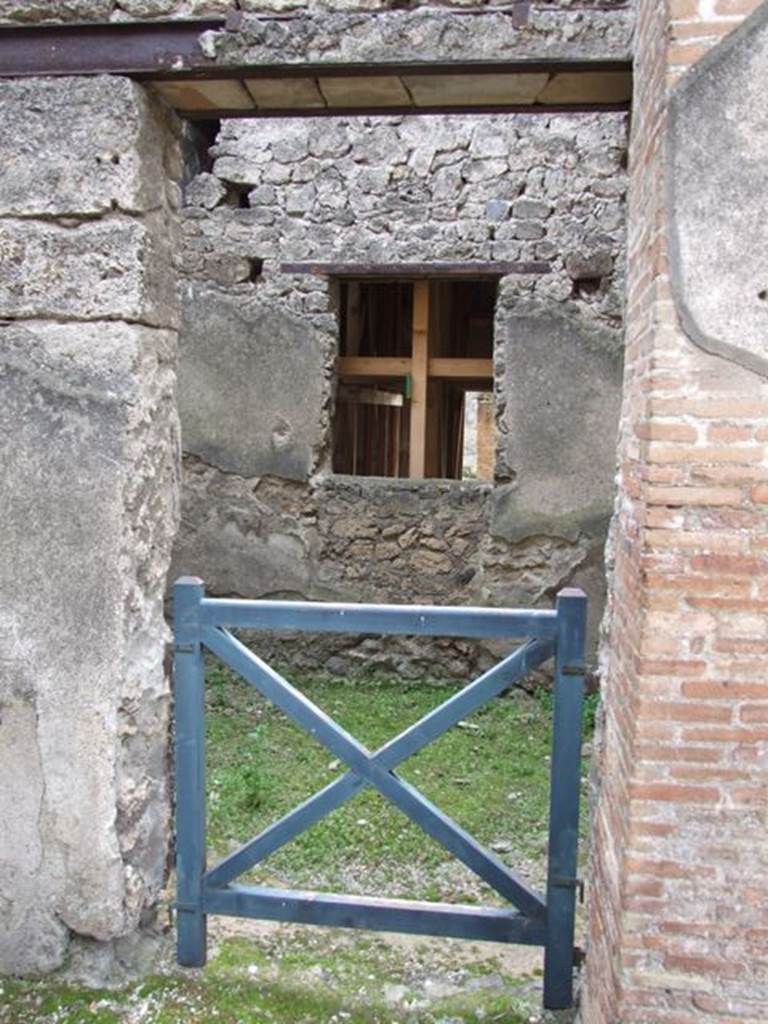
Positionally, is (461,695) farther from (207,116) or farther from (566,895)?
(207,116)

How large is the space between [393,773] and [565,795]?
1.76ft

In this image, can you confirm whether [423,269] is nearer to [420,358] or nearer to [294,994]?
[420,358]

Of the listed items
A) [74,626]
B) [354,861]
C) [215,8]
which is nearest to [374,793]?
[354,861]

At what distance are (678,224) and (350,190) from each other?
4.24 metres

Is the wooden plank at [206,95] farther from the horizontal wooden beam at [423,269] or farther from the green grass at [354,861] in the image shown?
the horizontal wooden beam at [423,269]

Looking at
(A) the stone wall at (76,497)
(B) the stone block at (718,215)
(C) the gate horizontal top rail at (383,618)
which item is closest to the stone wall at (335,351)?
(A) the stone wall at (76,497)

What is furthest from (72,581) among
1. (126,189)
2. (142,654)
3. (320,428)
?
(320,428)

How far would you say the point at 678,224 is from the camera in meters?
2.06

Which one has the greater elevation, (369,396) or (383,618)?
(369,396)

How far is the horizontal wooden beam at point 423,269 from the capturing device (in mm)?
5762

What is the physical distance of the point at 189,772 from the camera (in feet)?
9.59

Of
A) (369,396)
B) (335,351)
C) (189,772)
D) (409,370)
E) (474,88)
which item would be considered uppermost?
(474,88)

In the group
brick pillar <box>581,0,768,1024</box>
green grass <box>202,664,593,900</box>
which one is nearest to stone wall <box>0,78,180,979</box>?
green grass <box>202,664,593,900</box>

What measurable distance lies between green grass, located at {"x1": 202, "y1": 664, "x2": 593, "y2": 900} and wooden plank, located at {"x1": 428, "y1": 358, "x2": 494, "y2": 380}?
7.26ft
